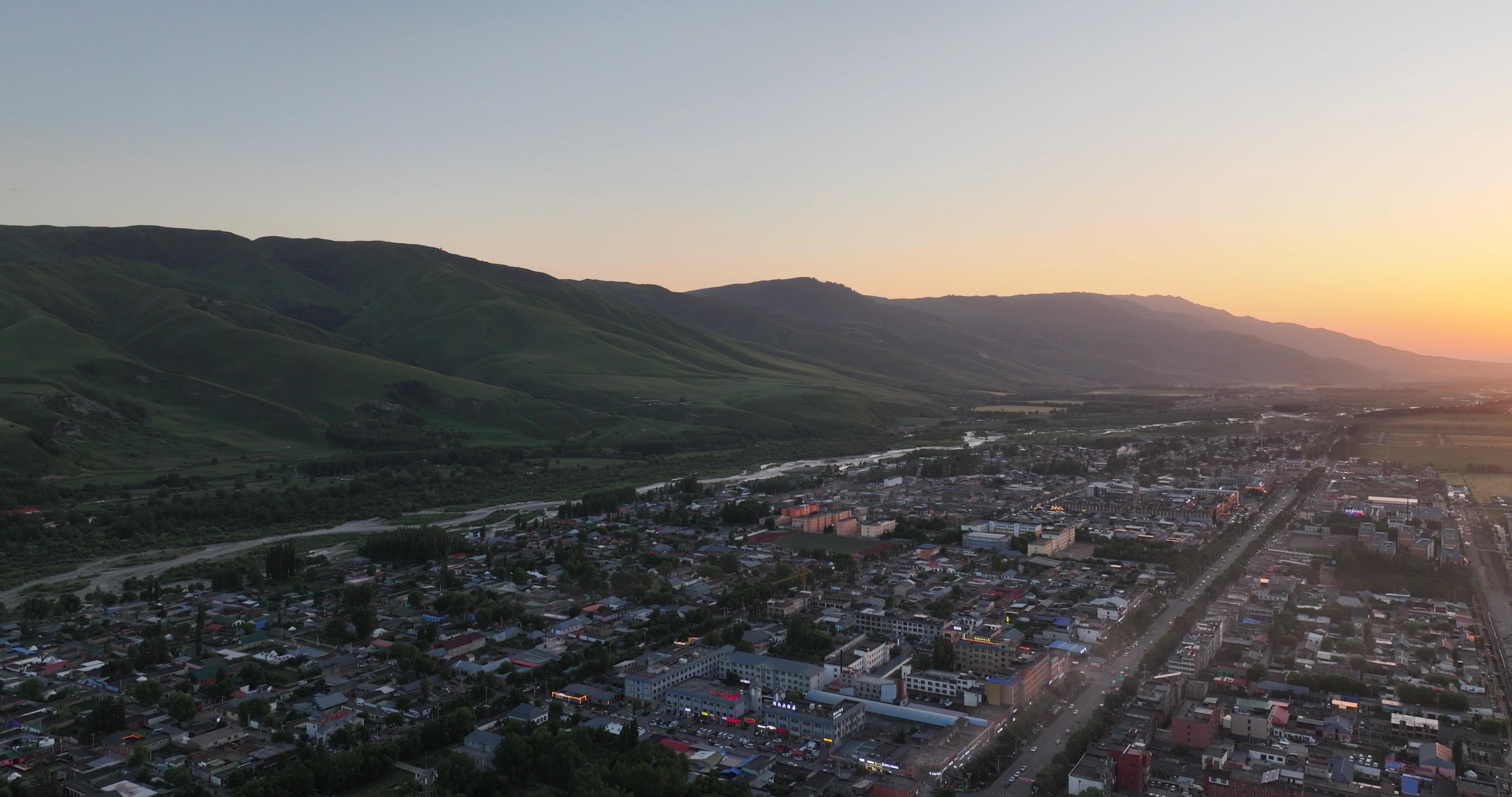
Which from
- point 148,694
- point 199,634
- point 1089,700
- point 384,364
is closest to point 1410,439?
point 1089,700

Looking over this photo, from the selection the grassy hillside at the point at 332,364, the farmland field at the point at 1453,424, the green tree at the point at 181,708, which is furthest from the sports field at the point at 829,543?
the farmland field at the point at 1453,424

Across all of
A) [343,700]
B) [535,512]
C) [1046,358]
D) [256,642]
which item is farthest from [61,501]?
[1046,358]

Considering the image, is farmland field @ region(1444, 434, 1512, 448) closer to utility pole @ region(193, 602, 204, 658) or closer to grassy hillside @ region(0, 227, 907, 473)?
grassy hillside @ region(0, 227, 907, 473)

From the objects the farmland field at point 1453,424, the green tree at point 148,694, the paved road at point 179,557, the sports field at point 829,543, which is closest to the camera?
the green tree at point 148,694

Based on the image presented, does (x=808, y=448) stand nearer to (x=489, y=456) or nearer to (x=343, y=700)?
(x=489, y=456)

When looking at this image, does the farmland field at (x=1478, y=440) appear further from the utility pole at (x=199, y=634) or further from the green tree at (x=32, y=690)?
the green tree at (x=32, y=690)

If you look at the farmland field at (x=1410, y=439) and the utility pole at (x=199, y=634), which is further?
the farmland field at (x=1410, y=439)

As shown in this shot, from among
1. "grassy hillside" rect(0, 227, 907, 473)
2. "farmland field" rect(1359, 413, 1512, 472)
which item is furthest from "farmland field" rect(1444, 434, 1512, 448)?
"grassy hillside" rect(0, 227, 907, 473)
